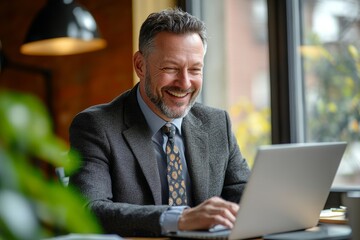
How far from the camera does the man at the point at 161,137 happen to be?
6.49 feet

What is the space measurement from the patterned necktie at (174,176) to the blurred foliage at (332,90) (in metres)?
1.41

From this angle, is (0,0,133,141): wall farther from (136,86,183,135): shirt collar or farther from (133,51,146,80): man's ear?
(136,86,183,135): shirt collar

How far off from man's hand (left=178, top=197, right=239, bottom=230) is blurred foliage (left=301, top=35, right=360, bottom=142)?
1897 mm

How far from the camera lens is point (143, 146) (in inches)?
79.7

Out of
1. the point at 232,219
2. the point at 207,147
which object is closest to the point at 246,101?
the point at 207,147

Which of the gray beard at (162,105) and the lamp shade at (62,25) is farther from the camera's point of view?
the lamp shade at (62,25)

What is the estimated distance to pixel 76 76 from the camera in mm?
4762

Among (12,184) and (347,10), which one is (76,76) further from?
(12,184)

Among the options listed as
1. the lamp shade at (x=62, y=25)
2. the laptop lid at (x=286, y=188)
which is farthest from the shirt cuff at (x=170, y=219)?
the lamp shade at (x=62, y=25)

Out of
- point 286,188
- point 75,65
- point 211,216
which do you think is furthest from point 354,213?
point 75,65

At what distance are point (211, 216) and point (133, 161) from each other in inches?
24.5

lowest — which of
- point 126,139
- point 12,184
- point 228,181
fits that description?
point 228,181

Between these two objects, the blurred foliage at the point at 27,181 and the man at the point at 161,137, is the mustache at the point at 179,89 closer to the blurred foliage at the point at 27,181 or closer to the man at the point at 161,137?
the man at the point at 161,137

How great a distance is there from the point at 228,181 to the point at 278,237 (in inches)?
32.6
